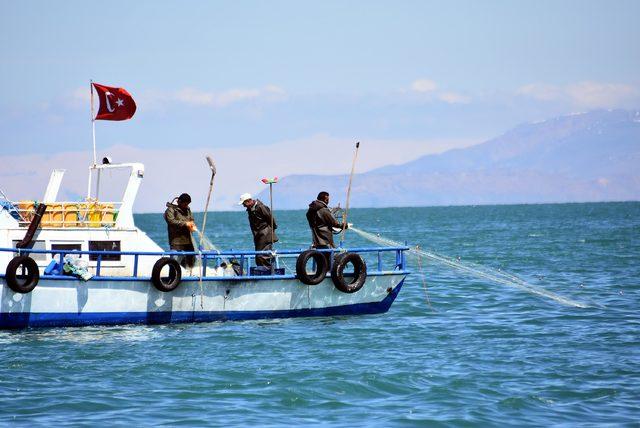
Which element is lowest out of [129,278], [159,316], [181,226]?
[159,316]

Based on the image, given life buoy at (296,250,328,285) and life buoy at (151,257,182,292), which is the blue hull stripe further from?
life buoy at (296,250,328,285)

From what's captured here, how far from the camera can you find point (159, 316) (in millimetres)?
23062

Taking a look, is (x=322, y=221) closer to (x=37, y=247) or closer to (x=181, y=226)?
(x=181, y=226)

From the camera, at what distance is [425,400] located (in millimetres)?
16109

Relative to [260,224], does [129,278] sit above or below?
below

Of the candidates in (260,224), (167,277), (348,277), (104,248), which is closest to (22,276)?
(104,248)

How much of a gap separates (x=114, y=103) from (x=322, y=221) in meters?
6.12

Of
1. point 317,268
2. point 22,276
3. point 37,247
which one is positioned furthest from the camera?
point 317,268

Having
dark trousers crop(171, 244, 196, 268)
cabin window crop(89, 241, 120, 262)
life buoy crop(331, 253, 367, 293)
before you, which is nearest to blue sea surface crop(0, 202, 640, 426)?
life buoy crop(331, 253, 367, 293)

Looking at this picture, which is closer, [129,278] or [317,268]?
[129,278]

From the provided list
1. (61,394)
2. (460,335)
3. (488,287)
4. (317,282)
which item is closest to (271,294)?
(317,282)

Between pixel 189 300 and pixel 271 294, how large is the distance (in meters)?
1.90

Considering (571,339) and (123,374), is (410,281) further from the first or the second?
(123,374)

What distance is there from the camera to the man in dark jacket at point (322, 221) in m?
24.0
